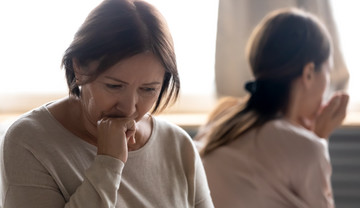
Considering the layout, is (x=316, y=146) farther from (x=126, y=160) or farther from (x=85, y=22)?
(x=85, y=22)

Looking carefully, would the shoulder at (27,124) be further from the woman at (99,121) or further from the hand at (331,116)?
the hand at (331,116)

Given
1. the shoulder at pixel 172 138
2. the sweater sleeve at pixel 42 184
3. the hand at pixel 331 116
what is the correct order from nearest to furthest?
1. the sweater sleeve at pixel 42 184
2. the shoulder at pixel 172 138
3. the hand at pixel 331 116

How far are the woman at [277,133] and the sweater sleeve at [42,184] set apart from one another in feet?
2.43

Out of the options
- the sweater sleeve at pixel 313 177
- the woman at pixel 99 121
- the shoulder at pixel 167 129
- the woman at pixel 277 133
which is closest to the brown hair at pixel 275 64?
the woman at pixel 277 133

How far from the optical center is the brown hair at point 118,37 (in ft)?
3.62

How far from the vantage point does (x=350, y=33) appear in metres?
2.79

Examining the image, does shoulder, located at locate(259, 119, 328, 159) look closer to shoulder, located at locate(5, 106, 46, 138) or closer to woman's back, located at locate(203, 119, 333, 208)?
woman's back, located at locate(203, 119, 333, 208)

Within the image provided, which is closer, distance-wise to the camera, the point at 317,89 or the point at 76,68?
the point at 76,68

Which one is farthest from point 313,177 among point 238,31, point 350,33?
point 350,33

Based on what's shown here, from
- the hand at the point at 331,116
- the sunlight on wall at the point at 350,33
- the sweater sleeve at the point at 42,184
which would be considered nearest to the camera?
the sweater sleeve at the point at 42,184

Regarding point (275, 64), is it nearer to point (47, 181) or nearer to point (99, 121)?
point (99, 121)

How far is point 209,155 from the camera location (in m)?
1.83

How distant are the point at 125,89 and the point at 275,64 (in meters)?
0.86

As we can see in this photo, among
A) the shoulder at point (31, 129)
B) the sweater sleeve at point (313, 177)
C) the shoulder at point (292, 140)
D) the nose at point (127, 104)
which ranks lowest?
the sweater sleeve at point (313, 177)
